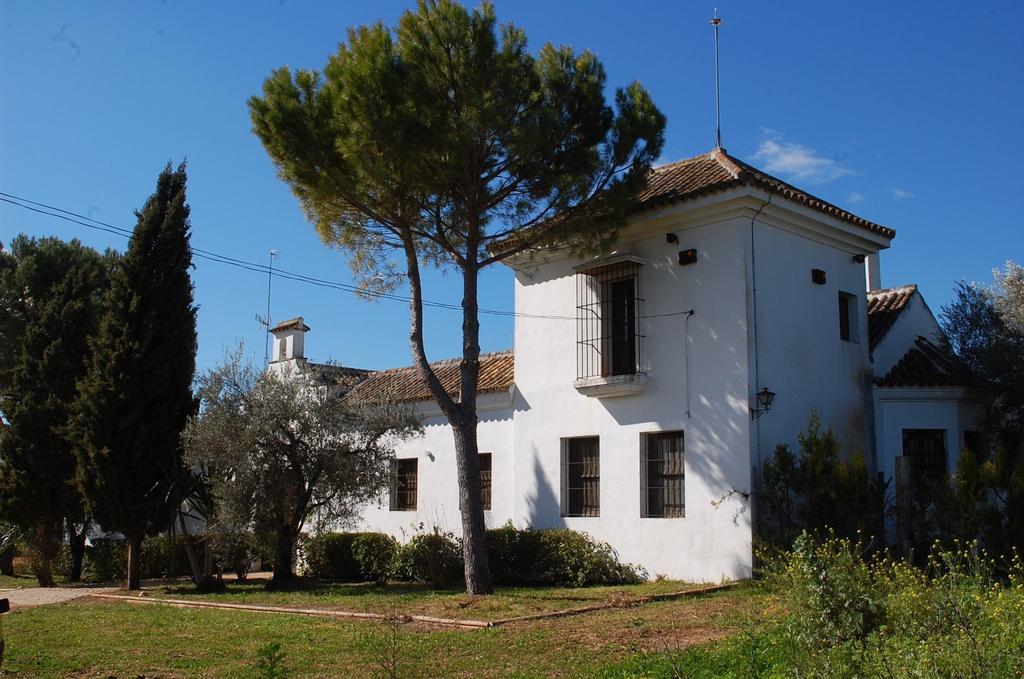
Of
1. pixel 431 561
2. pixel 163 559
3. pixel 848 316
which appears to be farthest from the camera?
pixel 163 559

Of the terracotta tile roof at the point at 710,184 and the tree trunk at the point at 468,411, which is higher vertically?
the terracotta tile roof at the point at 710,184

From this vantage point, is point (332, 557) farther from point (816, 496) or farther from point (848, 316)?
point (848, 316)

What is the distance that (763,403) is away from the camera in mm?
14781

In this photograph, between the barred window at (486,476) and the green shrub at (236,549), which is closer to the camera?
the green shrub at (236,549)

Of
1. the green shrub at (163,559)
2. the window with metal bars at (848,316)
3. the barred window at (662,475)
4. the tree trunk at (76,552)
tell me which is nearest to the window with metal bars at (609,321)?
the barred window at (662,475)

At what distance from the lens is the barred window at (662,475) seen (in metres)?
15.8

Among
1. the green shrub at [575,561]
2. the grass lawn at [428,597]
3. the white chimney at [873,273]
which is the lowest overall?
the grass lawn at [428,597]

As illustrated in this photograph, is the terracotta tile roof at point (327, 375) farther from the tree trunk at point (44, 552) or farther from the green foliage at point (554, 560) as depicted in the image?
the tree trunk at point (44, 552)

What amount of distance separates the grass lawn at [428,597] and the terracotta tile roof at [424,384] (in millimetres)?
3902

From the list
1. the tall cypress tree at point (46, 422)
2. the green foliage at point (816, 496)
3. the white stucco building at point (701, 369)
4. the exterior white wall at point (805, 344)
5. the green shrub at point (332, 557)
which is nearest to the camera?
the green foliage at point (816, 496)

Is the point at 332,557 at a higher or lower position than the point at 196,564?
lower

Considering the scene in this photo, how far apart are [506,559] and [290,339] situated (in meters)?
11.1

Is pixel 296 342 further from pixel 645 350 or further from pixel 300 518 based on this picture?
pixel 645 350

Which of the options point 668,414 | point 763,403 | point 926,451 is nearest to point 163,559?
point 668,414
